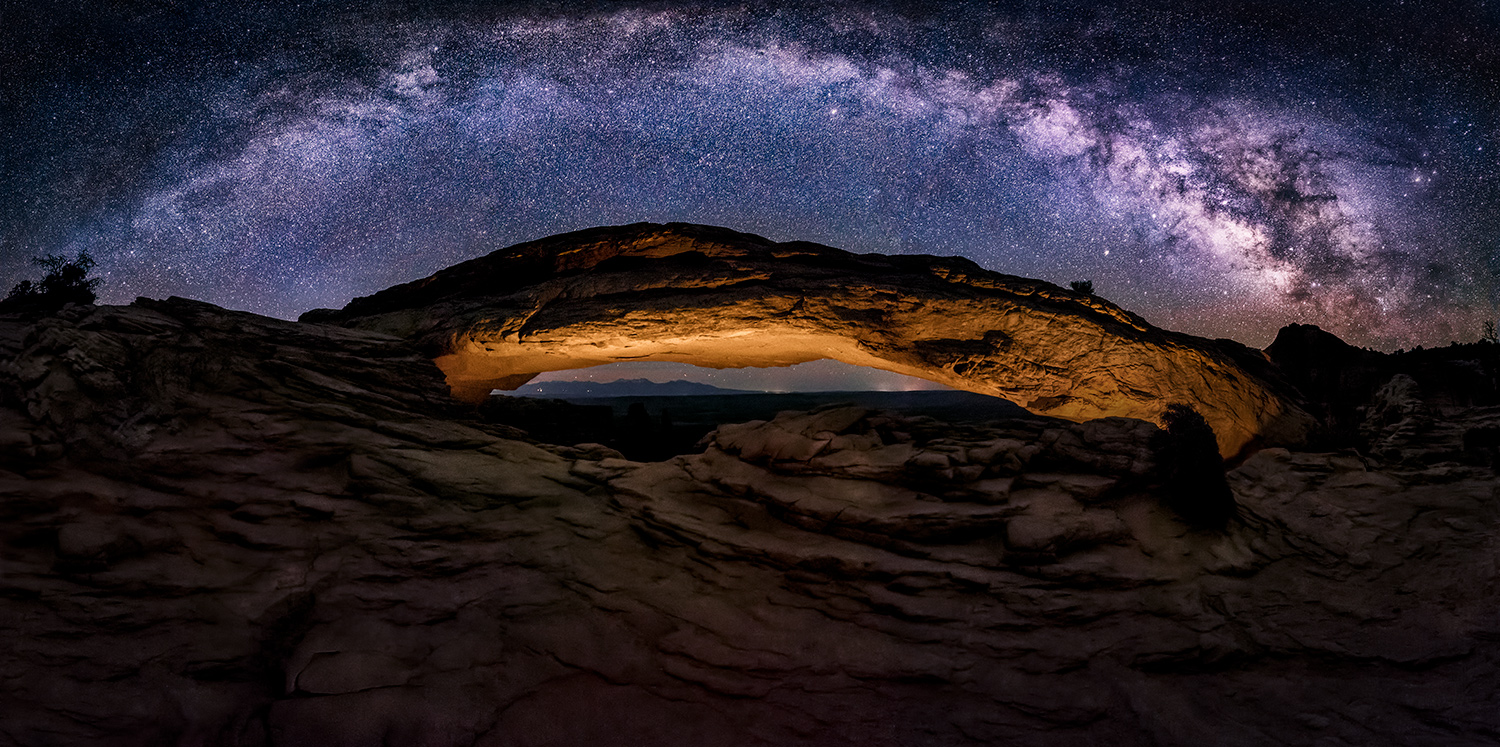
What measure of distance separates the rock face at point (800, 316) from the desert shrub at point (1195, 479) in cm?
493

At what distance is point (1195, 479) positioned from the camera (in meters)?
7.70

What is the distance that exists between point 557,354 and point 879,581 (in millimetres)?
10297

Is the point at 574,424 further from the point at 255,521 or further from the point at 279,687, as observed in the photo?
the point at 279,687

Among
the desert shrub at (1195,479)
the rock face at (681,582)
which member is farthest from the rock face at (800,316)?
the desert shrub at (1195,479)

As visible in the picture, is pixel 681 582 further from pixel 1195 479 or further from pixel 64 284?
pixel 64 284

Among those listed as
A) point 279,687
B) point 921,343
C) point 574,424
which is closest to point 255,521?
point 279,687

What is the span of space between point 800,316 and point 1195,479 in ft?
25.6

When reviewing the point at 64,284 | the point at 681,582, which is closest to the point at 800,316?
the point at 681,582

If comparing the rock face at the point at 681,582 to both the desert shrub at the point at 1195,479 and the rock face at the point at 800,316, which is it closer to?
the desert shrub at the point at 1195,479

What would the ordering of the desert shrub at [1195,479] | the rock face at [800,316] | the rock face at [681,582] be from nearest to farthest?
the rock face at [681,582], the desert shrub at [1195,479], the rock face at [800,316]

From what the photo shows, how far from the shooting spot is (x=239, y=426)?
755cm

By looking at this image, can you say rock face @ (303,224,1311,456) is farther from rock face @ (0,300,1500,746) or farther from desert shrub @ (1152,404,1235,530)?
desert shrub @ (1152,404,1235,530)

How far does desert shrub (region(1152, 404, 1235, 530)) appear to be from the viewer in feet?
25.0

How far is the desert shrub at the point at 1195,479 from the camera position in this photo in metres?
7.62
